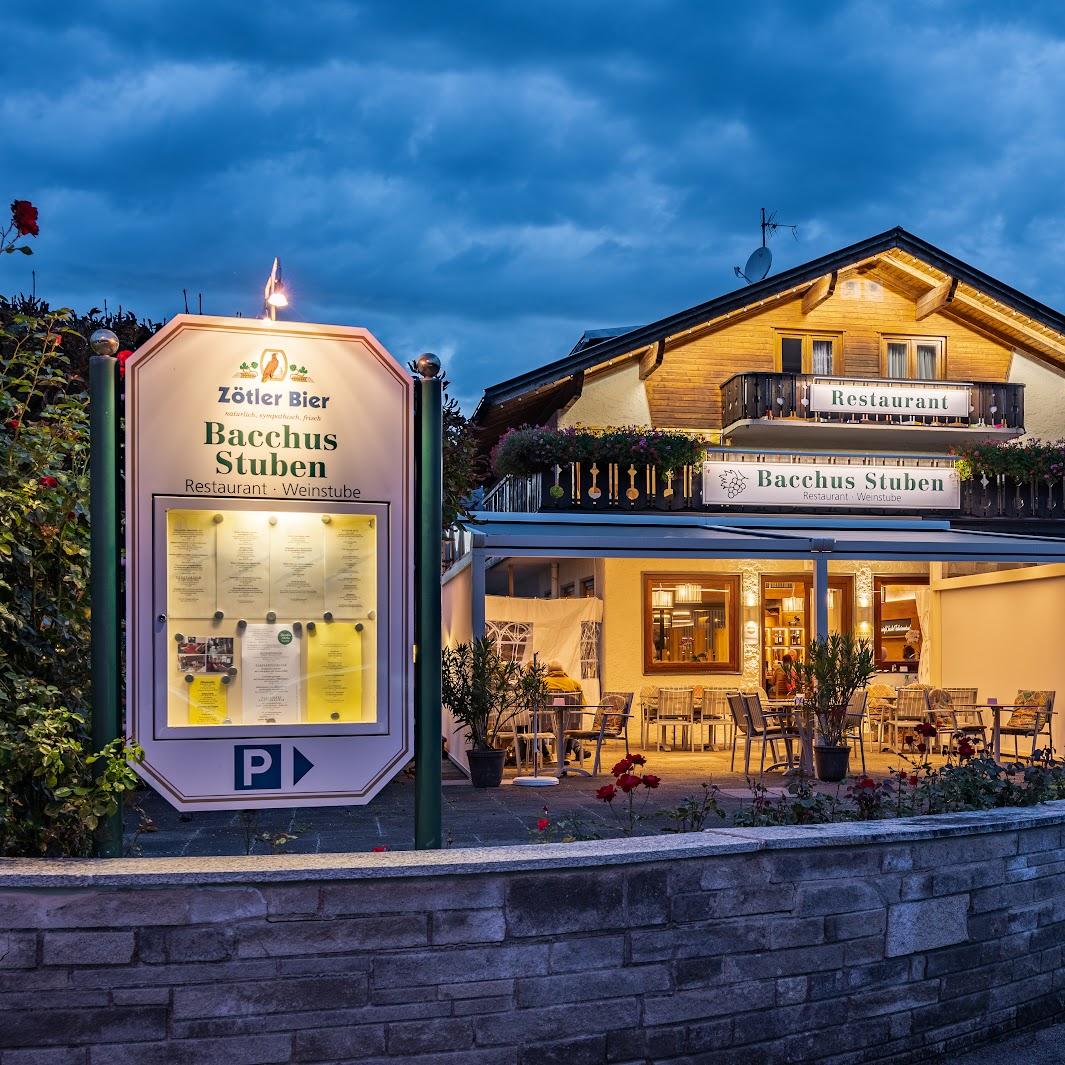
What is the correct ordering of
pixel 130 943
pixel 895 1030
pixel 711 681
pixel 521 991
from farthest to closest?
pixel 711 681, pixel 895 1030, pixel 521 991, pixel 130 943

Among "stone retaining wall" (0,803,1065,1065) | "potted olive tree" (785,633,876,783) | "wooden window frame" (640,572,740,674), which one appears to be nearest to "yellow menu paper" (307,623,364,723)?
"stone retaining wall" (0,803,1065,1065)

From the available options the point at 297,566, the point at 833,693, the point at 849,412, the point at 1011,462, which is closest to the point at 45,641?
the point at 297,566

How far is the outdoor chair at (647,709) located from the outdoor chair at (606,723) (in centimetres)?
89

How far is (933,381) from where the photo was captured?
17453mm

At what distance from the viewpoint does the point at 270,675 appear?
439cm

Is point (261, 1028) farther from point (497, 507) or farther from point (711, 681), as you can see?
point (497, 507)

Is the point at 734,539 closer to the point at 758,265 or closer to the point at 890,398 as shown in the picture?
the point at 890,398

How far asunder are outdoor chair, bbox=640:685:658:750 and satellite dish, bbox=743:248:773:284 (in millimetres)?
8132

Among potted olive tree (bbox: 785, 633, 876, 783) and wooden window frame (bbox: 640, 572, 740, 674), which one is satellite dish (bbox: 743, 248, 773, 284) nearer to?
wooden window frame (bbox: 640, 572, 740, 674)

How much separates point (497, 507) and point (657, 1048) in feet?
57.1

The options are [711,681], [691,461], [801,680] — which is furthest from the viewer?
[711,681]

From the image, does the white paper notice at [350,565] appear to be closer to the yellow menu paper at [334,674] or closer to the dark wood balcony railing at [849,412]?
the yellow menu paper at [334,674]

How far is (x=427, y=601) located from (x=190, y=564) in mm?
838

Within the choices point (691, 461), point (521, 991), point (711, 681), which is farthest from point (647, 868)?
point (711, 681)
